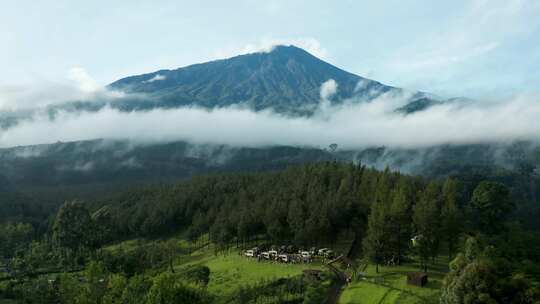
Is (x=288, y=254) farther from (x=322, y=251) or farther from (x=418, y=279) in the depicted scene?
(x=418, y=279)

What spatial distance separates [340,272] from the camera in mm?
62688

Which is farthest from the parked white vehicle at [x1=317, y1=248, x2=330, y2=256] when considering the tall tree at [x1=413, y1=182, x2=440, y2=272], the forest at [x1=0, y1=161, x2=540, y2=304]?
the tall tree at [x1=413, y1=182, x2=440, y2=272]

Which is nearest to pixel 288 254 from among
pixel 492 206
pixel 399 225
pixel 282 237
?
pixel 282 237

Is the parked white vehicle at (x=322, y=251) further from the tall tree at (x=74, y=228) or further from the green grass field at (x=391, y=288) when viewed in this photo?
the tall tree at (x=74, y=228)

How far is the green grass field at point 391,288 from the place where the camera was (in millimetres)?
50812

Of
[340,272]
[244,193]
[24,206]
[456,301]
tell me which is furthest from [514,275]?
[24,206]

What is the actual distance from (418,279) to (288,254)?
75.5 feet

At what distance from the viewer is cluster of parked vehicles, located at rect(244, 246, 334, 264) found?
69.1 metres

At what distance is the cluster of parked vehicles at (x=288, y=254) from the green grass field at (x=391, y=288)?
10118 millimetres

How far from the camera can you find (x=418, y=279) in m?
53.9

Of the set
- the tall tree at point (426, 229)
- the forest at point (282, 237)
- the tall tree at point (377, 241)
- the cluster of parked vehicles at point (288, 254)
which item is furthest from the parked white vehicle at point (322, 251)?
the tall tree at point (426, 229)

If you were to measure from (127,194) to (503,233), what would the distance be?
11014 cm

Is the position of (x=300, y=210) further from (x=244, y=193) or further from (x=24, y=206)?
(x=24, y=206)

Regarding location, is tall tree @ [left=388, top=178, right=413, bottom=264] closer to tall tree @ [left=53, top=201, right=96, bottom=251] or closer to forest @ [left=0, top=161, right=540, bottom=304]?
forest @ [left=0, top=161, right=540, bottom=304]
